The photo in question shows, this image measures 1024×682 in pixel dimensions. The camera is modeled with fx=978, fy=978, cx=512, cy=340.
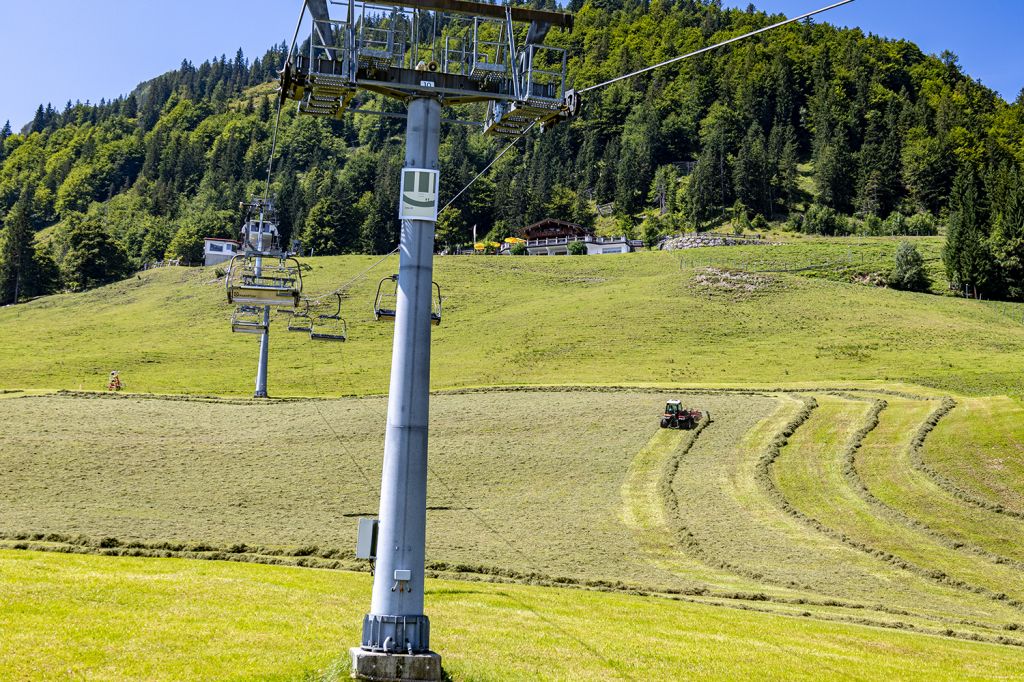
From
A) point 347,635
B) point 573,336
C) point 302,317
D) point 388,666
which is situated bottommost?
point 347,635

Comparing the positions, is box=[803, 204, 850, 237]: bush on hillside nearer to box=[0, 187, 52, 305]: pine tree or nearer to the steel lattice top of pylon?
box=[0, 187, 52, 305]: pine tree

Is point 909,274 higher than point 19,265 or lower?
lower

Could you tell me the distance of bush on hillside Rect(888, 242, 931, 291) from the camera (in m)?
130

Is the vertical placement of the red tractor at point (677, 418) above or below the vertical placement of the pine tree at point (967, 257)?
below

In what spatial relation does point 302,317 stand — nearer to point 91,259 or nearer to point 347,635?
point 347,635

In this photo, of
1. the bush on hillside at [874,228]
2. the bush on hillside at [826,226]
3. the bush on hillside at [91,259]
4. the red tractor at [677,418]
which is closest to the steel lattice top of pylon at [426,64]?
the red tractor at [677,418]

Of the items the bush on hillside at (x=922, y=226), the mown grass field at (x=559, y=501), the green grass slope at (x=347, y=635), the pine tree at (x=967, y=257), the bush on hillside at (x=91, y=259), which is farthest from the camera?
the bush on hillside at (x=922, y=226)

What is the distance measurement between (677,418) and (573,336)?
43.2 meters

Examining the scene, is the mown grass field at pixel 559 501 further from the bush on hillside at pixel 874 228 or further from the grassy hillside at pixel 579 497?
the bush on hillside at pixel 874 228

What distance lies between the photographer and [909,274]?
129625 millimetres

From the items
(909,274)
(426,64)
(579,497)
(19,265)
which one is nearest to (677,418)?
(579,497)

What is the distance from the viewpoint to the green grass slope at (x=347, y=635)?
693 inches

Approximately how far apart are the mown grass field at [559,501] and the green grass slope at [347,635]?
110mm

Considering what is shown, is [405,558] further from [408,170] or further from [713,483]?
[713,483]
